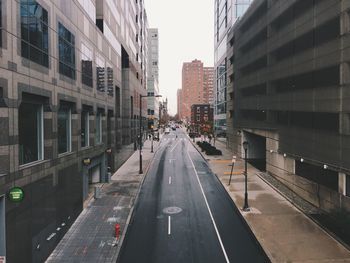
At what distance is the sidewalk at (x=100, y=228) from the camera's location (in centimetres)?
1588

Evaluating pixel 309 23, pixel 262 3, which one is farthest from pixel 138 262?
pixel 262 3

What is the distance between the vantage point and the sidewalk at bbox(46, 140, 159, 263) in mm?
15878

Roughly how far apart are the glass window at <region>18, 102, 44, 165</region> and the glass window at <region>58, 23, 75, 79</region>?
149 inches

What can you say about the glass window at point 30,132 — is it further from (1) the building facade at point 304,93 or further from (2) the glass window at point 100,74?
(1) the building facade at point 304,93

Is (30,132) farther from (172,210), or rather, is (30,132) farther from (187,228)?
(172,210)

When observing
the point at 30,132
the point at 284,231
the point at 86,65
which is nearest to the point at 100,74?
the point at 86,65

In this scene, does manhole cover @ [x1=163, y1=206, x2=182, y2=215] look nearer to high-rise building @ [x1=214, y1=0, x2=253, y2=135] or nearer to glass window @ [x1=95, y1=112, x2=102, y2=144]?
glass window @ [x1=95, y1=112, x2=102, y2=144]

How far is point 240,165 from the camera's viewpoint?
43719mm

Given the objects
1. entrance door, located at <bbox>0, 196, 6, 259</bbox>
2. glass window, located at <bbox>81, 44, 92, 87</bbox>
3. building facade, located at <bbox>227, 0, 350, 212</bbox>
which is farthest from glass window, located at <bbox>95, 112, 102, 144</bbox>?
building facade, located at <bbox>227, 0, 350, 212</bbox>

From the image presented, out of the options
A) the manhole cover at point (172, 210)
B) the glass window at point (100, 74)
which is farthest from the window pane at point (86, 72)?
the manhole cover at point (172, 210)

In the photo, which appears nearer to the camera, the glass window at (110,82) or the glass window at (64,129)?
the glass window at (64,129)

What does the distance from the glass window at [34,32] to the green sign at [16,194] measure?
5.59 metres

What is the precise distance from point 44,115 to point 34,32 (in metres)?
4.19

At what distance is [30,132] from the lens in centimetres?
1444
